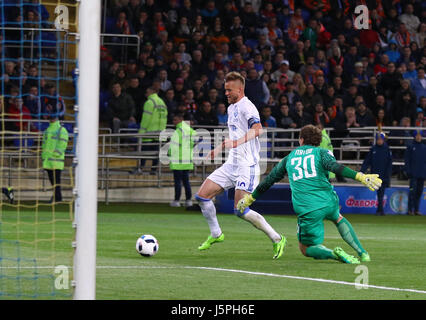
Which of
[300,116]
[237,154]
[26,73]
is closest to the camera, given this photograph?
[237,154]

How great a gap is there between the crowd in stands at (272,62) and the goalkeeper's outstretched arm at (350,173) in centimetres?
1112

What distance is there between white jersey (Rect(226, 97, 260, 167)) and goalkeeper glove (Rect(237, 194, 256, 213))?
35.4 inches

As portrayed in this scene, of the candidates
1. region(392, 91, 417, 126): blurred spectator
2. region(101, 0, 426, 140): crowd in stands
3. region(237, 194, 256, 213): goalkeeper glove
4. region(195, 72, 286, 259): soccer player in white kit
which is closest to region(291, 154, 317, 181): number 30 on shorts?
region(237, 194, 256, 213): goalkeeper glove

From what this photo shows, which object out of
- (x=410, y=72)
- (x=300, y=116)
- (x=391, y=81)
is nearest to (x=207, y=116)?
(x=300, y=116)

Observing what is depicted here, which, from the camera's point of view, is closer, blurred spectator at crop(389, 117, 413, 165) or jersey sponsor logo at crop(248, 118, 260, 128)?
jersey sponsor logo at crop(248, 118, 260, 128)

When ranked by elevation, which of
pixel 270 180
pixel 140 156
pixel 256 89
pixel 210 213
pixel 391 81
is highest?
pixel 391 81

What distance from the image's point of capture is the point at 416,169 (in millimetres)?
20281

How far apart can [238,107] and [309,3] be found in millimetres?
15356

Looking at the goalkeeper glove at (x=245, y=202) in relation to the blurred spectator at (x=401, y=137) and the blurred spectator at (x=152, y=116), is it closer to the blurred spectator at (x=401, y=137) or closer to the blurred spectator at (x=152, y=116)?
the blurred spectator at (x=152, y=116)

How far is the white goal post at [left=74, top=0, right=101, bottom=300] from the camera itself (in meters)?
6.08

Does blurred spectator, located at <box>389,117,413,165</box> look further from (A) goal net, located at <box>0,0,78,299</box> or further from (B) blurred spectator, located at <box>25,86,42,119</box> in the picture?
(B) blurred spectator, located at <box>25,86,42,119</box>

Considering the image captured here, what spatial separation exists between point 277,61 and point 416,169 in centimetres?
510

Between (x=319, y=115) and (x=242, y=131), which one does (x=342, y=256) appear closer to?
(x=242, y=131)

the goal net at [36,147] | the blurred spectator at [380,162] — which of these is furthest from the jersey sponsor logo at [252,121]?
the blurred spectator at [380,162]
